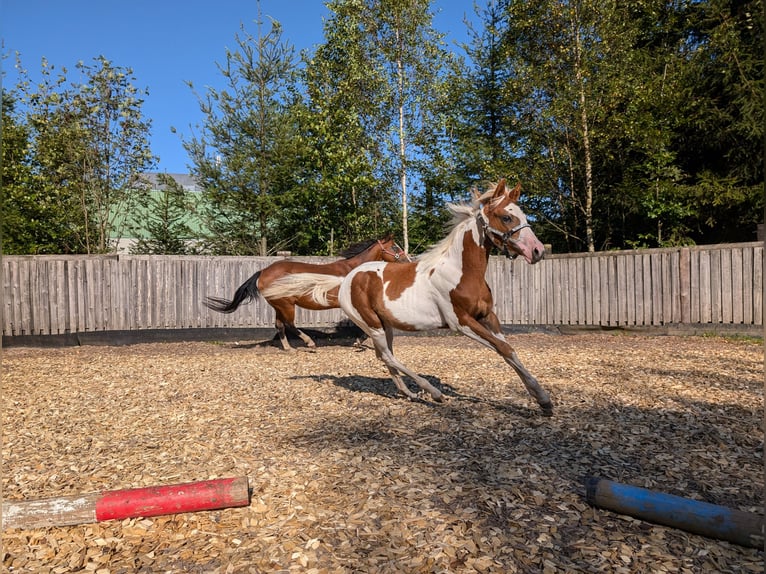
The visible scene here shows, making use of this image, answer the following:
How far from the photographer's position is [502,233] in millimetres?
4809

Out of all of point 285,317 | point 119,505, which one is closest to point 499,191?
point 119,505

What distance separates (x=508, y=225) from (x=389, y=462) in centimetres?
236

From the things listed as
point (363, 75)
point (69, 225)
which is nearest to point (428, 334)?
point (363, 75)

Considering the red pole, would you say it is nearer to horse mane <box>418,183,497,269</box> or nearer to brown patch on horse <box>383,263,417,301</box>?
brown patch on horse <box>383,263,417,301</box>

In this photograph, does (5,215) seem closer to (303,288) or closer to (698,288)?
(303,288)

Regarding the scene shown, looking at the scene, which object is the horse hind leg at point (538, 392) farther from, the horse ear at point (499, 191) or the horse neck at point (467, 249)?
the horse ear at point (499, 191)

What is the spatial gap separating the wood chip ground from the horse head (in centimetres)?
151

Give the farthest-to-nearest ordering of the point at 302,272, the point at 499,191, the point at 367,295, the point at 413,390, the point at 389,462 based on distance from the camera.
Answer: the point at 302,272 < the point at 413,390 < the point at 367,295 < the point at 499,191 < the point at 389,462

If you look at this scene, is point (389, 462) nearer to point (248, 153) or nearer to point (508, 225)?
point (508, 225)

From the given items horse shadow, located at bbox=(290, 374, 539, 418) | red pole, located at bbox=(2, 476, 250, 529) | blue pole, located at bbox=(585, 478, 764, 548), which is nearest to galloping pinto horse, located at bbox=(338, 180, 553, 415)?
horse shadow, located at bbox=(290, 374, 539, 418)

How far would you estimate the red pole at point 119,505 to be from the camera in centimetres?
283

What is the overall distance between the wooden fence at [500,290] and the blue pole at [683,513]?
32.7 feet

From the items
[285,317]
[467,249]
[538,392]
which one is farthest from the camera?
[285,317]

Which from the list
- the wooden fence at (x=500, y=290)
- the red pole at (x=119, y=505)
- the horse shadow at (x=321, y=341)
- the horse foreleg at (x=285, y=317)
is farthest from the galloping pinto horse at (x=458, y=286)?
the wooden fence at (x=500, y=290)
